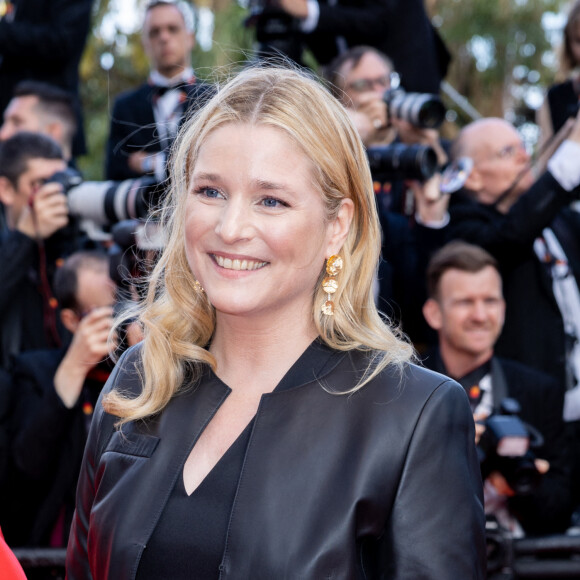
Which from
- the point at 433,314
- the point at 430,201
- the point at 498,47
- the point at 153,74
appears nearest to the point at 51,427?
the point at 433,314

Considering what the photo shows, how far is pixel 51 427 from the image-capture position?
11.6ft

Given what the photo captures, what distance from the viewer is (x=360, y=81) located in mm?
4285

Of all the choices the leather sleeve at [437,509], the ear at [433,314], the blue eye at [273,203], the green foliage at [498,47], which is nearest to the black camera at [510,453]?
the ear at [433,314]

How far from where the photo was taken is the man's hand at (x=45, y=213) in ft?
13.0

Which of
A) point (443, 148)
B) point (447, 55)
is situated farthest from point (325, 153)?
point (447, 55)

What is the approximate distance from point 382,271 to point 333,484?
7.57 ft

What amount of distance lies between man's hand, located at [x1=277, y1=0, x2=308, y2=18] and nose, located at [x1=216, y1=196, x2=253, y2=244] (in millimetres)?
2941

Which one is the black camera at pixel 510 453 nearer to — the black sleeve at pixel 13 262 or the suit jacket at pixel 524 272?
the suit jacket at pixel 524 272

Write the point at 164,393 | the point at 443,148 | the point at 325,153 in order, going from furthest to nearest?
the point at 443,148 → the point at 164,393 → the point at 325,153

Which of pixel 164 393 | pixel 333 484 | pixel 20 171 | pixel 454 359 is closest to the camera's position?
pixel 333 484

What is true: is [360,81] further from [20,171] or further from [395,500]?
[395,500]

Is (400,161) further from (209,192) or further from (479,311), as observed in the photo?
(209,192)

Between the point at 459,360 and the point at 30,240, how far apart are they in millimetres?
1790

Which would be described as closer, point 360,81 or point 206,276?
point 206,276
